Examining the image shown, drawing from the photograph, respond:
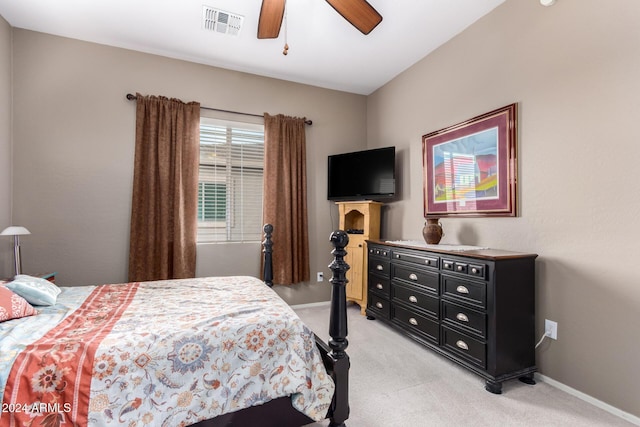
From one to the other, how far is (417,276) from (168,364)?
2.16 m

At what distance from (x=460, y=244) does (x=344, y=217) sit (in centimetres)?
152

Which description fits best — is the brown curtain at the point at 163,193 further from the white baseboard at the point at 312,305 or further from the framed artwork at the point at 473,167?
the framed artwork at the point at 473,167


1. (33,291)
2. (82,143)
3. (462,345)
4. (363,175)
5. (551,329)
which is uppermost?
(82,143)

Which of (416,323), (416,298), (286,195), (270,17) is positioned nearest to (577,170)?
(416,298)

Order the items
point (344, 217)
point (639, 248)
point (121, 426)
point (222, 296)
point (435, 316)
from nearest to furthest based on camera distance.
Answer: point (121, 426) < point (639, 248) < point (222, 296) < point (435, 316) < point (344, 217)

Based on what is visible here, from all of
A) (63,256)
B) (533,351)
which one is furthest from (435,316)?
(63,256)

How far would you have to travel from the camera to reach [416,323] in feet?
9.16

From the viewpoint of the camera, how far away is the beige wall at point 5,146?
2711mm

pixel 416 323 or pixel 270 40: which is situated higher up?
pixel 270 40

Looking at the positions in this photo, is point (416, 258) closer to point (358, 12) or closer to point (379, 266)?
point (379, 266)

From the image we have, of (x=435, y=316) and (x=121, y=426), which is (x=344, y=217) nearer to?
(x=435, y=316)

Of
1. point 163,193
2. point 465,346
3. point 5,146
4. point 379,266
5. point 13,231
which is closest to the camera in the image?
point 465,346

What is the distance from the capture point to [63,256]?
3.00 meters

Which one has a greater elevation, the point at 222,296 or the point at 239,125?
the point at 239,125
